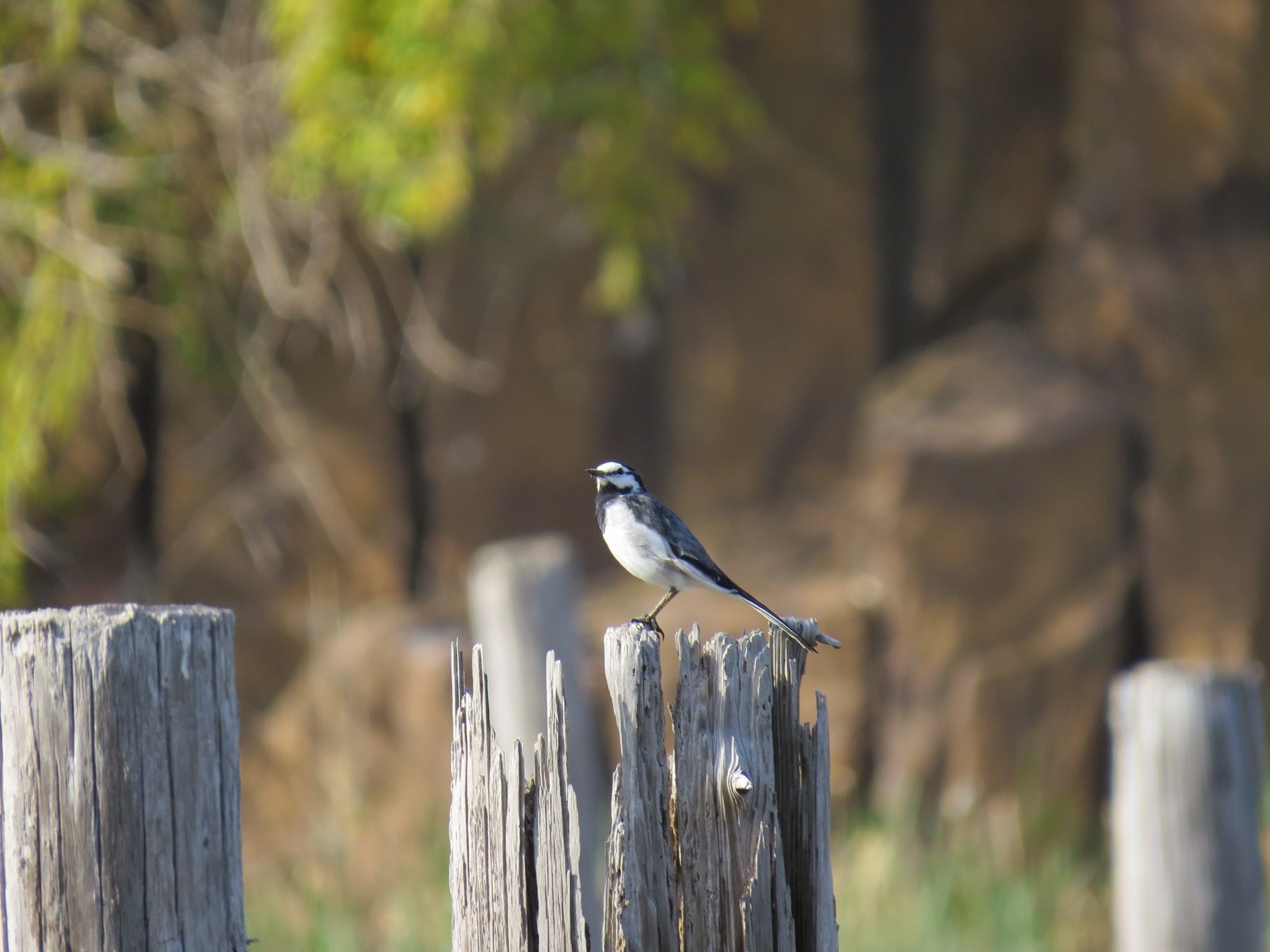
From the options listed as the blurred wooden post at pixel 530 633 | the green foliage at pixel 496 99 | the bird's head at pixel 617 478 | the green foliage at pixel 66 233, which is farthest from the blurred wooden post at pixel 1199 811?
the green foliage at pixel 66 233

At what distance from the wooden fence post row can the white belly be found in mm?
898

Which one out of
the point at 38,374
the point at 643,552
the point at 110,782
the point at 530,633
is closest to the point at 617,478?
the point at 643,552

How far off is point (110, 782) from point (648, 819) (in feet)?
2.25

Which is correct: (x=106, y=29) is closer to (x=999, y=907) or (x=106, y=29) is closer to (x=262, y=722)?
(x=262, y=722)

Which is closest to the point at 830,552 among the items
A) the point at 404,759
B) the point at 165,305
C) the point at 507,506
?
the point at 507,506

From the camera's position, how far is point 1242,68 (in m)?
5.73

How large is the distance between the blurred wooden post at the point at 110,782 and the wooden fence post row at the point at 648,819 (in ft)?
1.14

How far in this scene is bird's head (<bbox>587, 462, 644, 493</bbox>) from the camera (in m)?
3.10

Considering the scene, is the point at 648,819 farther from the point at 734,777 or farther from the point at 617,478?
the point at 617,478

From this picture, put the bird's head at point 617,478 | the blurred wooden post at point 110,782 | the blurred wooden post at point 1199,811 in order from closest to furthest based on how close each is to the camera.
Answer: the blurred wooden post at point 110,782 → the bird's head at point 617,478 → the blurred wooden post at point 1199,811

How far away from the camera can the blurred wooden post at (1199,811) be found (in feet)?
10.8

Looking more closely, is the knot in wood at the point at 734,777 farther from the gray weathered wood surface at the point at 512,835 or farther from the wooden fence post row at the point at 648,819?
the gray weathered wood surface at the point at 512,835

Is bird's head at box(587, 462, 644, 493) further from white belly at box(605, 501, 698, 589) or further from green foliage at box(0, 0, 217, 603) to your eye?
green foliage at box(0, 0, 217, 603)

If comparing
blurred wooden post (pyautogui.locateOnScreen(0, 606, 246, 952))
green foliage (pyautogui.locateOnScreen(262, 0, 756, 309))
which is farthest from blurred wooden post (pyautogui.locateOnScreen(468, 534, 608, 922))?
blurred wooden post (pyautogui.locateOnScreen(0, 606, 246, 952))
